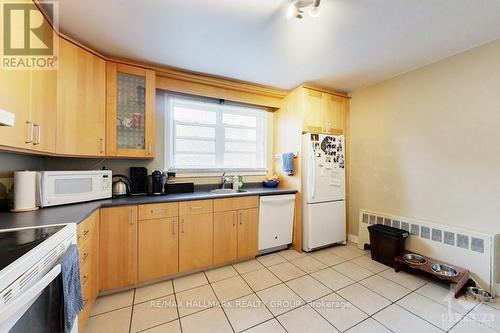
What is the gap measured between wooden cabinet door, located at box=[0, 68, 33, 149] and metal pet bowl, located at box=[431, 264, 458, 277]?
3583 millimetres

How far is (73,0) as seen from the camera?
1.42 metres

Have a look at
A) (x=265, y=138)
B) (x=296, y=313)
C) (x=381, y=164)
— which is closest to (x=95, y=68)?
(x=265, y=138)

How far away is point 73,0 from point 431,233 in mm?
3957

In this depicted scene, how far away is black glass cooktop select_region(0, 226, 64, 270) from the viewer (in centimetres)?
78

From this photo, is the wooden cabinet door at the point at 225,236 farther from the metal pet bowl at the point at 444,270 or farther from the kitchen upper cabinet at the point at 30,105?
the metal pet bowl at the point at 444,270

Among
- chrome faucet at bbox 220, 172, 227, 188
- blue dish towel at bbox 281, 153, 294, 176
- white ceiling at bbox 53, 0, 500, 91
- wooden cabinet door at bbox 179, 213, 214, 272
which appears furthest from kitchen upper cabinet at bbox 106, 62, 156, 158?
blue dish towel at bbox 281, 153, 294, 176

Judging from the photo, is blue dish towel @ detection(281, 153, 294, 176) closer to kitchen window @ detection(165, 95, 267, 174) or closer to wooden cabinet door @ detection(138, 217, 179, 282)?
kitchen window @ detection(165, 95, 267, 174)

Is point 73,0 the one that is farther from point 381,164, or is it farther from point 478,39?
point 381,164

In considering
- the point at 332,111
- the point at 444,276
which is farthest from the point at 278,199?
the point at 444,276

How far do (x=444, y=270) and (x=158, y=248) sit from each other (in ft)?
9.66

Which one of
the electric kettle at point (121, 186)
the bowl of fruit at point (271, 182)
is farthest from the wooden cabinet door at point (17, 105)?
the bowl of fruit at point (271, 182)

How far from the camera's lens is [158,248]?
6.70 feet

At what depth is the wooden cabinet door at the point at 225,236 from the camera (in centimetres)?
236

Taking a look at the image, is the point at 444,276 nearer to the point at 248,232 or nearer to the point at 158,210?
the point at 248,232
